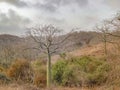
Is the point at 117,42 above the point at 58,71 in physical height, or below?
above

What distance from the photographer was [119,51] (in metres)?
12.1

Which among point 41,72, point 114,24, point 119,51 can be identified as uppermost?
point 114,24

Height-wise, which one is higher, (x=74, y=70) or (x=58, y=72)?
(x=74, y=70)

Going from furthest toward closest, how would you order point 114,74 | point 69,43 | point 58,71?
point 69,43 → point 58,71 → point 114,74

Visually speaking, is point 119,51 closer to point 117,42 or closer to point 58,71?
point 117,42

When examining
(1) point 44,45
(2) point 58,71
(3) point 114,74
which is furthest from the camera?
(2) point 58,71

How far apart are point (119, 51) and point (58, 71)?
24.1 meters

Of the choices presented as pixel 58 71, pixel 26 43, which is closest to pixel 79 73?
pixel 58 71

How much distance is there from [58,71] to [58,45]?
12.6 feet

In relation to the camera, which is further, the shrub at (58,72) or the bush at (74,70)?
the shrub at (58,72)

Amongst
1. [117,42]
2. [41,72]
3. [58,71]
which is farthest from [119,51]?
[41,72]

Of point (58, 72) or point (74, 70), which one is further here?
point (58, 72)

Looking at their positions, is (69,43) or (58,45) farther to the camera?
(69,43)

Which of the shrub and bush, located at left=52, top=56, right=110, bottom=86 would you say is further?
the shrub
